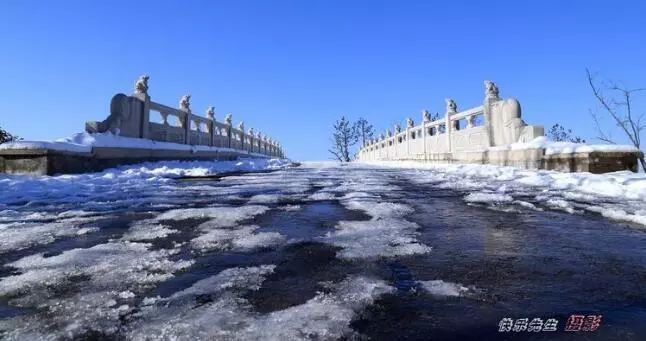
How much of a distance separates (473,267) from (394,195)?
329 centimetres

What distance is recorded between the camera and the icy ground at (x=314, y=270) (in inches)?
50.7

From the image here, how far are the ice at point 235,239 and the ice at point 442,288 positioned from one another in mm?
1065

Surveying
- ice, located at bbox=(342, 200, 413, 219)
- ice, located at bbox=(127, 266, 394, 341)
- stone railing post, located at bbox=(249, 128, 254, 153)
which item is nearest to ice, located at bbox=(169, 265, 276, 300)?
ice, located at bbox=(127, 266, 394, 341)

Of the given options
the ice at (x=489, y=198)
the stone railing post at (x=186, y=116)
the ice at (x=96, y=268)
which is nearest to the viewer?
the ice at (x=96, y=268)

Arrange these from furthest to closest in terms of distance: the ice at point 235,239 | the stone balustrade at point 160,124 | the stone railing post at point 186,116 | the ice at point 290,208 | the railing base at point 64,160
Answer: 1. the stone railing post at point 186,116
2. the stone balustrade at point 160,124
3. the railing base at point 64,160
4. the ice at point 290,208
5. the ice at point 235,239

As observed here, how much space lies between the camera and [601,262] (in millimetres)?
2004

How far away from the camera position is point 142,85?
494 inches

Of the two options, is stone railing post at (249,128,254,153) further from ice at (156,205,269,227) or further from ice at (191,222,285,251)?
ice at (191,222,285,251)

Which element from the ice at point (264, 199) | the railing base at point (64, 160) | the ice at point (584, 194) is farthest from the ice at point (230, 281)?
the railing base at point (64, 160)

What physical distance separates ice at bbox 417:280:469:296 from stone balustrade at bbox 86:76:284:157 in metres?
10.5

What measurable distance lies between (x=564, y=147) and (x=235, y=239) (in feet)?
25.9

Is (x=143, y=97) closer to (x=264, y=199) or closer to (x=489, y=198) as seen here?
(x=264, y=199)

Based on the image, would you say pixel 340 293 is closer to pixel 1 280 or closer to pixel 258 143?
pixel 1 280

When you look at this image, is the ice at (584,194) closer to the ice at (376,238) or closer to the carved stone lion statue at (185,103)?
the ice at (376,238)
